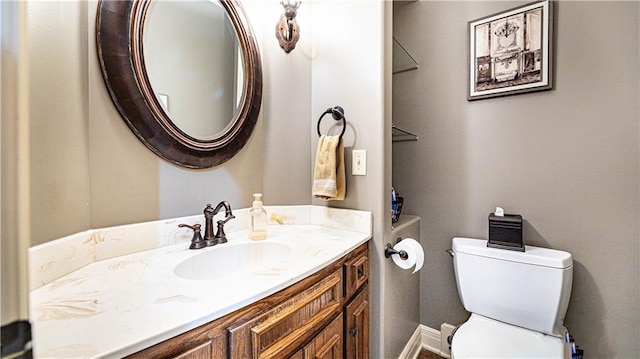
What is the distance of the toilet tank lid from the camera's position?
3.77ft

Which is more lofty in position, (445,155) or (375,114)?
(375,114)

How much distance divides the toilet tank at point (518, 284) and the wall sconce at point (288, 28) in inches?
53.7

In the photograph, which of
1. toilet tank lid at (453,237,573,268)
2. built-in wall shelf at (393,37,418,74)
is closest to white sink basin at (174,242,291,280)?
toilet tank lid at (453,237,573,268)

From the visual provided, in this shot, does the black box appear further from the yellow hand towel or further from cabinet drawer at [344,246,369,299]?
the yellow hand towel

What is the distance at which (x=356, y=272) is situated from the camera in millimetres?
1008

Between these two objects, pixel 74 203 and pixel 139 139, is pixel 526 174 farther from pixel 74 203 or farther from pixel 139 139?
pixel 74 203

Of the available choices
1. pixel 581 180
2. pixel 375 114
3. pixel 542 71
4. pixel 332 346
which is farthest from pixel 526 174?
pixel 332 346

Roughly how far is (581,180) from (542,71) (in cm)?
58

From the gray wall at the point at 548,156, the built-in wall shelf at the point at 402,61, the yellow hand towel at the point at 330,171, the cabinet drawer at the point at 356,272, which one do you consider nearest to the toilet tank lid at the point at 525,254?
the gray wall at the point at 548,156

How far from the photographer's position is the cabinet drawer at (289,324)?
0.57 m

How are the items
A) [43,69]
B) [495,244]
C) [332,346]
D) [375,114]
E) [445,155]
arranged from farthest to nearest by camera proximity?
[445,155], [495,244], [375,114], [332,346], [43,69]

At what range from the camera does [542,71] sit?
133cm

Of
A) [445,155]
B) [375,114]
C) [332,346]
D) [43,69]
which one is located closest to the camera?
[43,69]

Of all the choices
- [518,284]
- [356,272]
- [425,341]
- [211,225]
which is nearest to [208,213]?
[211,225]
